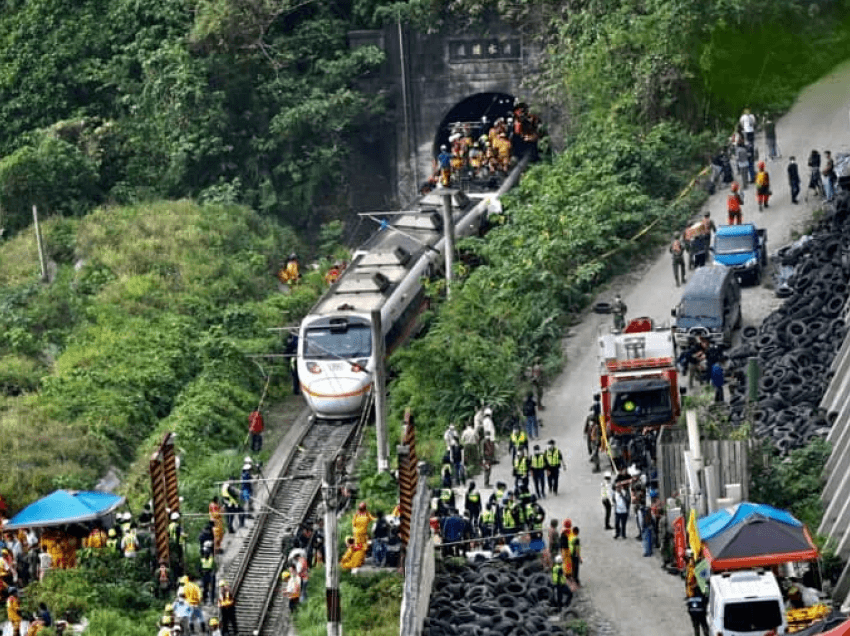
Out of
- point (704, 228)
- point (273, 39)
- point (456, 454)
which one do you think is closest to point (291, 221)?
point (273, 39)

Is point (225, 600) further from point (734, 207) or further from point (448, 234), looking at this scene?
point (734, 207)

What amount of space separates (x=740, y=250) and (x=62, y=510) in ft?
62.4

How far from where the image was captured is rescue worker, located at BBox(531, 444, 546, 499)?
55000mm

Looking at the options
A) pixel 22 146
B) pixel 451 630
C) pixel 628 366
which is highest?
pixel 22 146

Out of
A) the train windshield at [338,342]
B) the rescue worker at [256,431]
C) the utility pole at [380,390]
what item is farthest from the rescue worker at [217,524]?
the train windshield at [338,342]

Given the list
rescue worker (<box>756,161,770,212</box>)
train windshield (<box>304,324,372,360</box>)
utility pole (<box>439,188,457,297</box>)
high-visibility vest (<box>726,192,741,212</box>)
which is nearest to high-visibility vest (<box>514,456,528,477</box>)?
train windshield (<box>304,324,372,360</box>)

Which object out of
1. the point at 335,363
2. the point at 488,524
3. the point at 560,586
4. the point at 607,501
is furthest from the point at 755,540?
the point at 335,363

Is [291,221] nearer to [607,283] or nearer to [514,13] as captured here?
[514,13]

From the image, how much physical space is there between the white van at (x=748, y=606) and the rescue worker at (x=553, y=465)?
32.2ft

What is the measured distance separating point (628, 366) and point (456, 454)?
4.44 meters

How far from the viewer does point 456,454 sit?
56875 mm

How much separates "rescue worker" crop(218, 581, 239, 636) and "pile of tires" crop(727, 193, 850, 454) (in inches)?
459

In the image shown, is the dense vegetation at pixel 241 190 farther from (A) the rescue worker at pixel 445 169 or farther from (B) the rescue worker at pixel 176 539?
(A) the rescue worker at pixel 445 169

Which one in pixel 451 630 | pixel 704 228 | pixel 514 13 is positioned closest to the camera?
pixel 451 630
